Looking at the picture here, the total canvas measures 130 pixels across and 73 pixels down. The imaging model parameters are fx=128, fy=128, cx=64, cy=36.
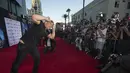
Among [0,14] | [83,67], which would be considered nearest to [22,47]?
[83,67]

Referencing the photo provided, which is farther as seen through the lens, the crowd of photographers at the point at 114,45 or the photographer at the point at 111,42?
the photographer at the point at 111,42

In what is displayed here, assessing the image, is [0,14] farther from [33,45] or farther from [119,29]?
[119,29]

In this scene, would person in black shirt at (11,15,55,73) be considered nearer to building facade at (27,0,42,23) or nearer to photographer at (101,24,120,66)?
photographer at (101,24,120,66)

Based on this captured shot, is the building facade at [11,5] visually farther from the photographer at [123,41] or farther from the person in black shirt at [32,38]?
the photographer at [123,41]

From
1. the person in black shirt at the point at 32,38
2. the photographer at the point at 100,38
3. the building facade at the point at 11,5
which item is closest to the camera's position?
the person in black shirt at the point at 32,38

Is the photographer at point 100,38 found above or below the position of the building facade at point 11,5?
below

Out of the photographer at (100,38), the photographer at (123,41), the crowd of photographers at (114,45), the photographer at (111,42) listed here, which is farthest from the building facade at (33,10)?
the photographer at (123,41)

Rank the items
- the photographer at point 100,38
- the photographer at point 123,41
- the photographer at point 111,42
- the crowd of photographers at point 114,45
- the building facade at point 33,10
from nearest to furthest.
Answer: the crowd of photographers at point 114,45, the photographer at point 123,41, the photographer at point 111,42, the photographer at point 100,38, the building facade at point 33,10

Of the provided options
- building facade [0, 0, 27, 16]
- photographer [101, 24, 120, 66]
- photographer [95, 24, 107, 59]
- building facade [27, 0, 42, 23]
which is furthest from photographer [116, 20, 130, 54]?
building facade [0, 0, 27, 16]

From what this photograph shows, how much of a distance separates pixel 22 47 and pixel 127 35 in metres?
3.43

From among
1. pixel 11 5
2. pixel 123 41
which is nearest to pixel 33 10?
pixel 11 5

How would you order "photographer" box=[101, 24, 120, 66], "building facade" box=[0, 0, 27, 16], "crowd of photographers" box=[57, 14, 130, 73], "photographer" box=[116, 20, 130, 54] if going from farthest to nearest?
1. "building facade" box=[0, 0, 27, 16]
2. "photographer" box=[101, 24, 120, 66]
3. "photographer" box=[116, 20, 130, 54]
4. "crowd of photographers" box=[57, 14, 130, 73]

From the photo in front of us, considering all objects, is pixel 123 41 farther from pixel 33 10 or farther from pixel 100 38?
pixel 33 10

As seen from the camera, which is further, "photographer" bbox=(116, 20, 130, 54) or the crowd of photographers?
"photographer" bbox=(116, 20, 130, 54)
